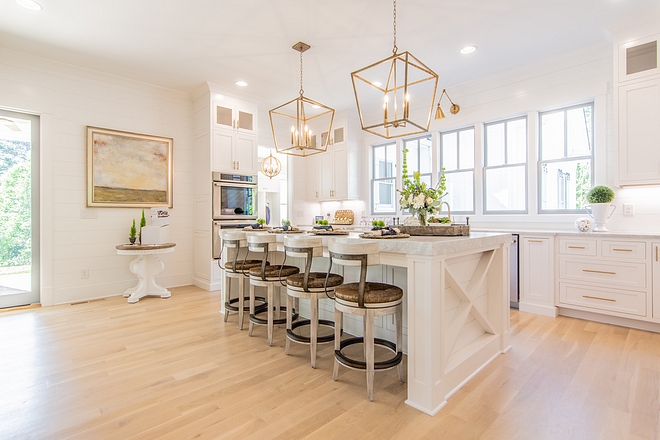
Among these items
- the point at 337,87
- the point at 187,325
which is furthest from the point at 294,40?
the point at 187,325

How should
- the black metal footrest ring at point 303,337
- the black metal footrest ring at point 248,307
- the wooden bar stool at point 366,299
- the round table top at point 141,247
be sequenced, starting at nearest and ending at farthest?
the wooden bar stool at point 366,299 < the black metal footrest ring at point 303,337 < the black metal footrest ring at point 248,307 < the round table top at point 141,247

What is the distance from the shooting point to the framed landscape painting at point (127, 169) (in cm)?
459

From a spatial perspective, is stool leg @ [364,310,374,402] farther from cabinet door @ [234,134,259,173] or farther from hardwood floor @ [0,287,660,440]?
cabinet door @ [234,134,259,173]

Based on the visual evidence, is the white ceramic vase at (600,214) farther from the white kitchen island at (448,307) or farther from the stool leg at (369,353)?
the stool leg at (369,353)

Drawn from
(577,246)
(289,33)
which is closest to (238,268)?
(289,33)

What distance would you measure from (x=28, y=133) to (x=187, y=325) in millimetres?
3316

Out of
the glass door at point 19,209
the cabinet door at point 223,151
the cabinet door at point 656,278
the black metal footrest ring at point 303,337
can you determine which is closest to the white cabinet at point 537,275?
the cabinet door at point 656,278

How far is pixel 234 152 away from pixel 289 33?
89.7 inches

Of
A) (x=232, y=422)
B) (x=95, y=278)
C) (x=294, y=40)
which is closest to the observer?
(x=232, y=422)

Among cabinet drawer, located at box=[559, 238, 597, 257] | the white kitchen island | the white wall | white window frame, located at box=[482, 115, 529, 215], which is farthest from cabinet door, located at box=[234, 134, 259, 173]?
cabinet drawer, located at box=[559, 238, 597, 257]

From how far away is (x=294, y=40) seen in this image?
12.3 feet

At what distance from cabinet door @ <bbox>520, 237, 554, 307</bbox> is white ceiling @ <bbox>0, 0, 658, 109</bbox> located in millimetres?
2312

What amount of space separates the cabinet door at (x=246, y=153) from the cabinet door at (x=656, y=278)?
5.11m

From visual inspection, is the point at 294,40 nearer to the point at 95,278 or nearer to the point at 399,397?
the point at 399,397
